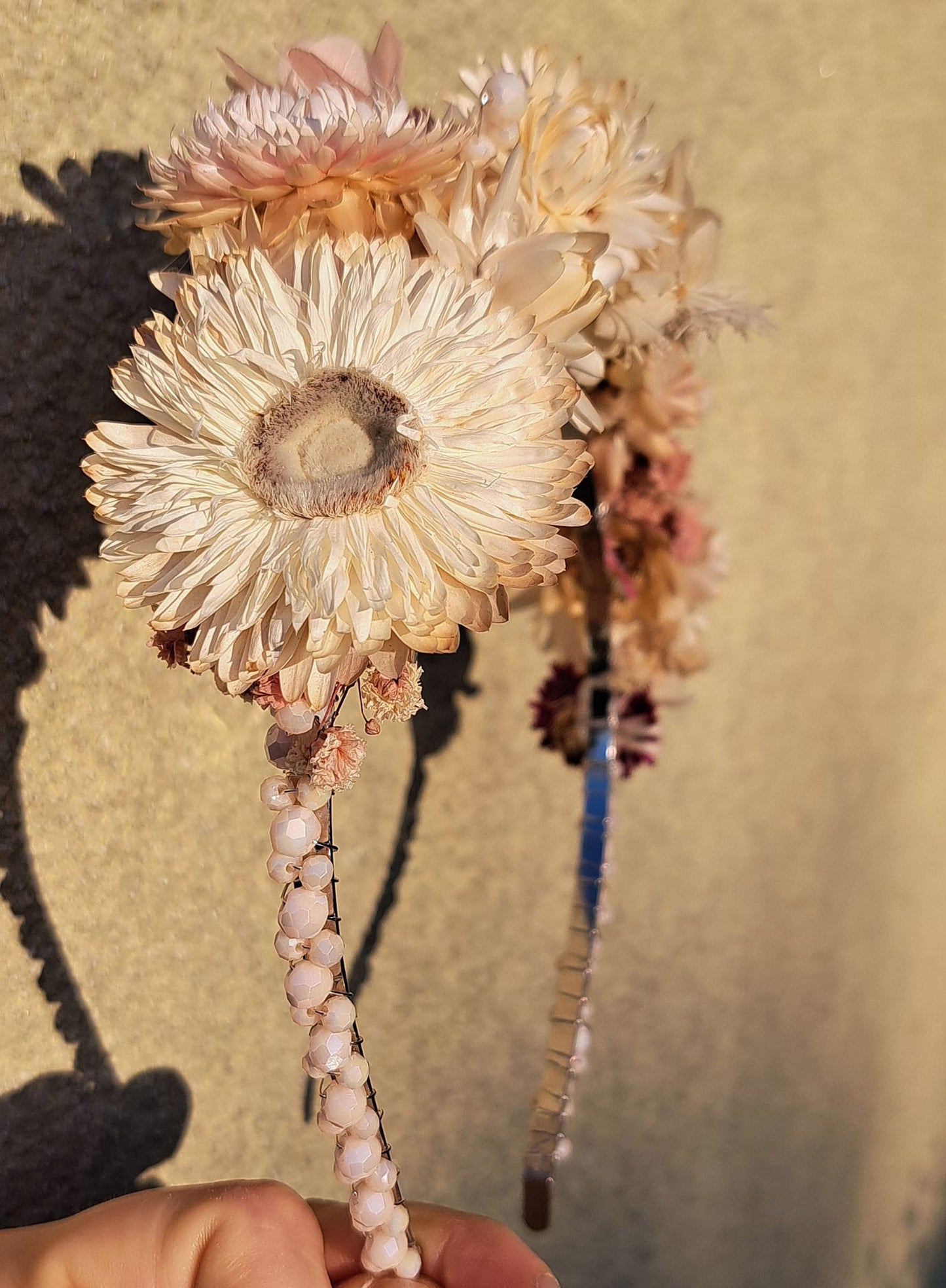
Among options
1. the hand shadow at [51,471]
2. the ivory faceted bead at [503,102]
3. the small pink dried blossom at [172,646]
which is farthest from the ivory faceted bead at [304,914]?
the ivory faceted bead at [503,102]

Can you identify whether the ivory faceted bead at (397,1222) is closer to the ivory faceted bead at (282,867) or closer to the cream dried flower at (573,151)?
the ivory faceted bead at (282,867)

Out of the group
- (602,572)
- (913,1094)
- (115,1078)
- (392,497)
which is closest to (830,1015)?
(913,1094)

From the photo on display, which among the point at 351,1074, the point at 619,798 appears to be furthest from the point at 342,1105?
the point at 619,798

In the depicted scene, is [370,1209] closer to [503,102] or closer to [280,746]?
[280,746]

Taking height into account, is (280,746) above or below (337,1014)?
above

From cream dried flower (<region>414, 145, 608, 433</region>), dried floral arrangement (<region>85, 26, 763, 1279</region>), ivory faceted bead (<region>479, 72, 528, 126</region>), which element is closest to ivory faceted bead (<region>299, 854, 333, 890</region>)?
dried floral arrangement (<region>85, 26, 763, 1279</region>)
